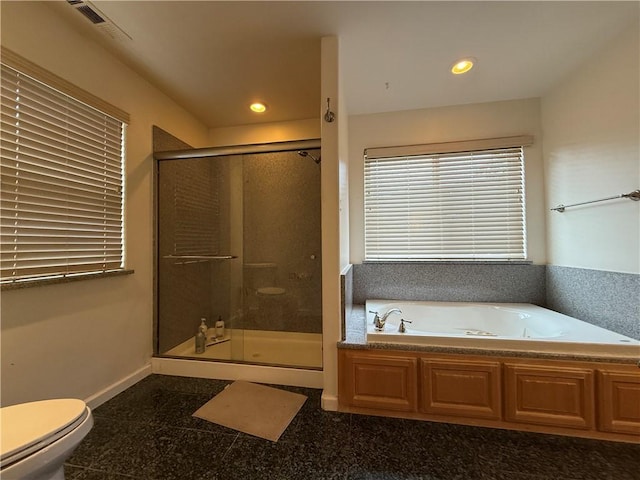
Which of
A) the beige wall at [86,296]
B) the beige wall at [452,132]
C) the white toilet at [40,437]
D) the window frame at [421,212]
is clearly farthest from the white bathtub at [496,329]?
the beige wall at [86,296]

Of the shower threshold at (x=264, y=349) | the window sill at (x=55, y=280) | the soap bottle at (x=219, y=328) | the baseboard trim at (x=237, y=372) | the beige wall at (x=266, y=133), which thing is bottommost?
the baseboard trim at (x=237, y=372)

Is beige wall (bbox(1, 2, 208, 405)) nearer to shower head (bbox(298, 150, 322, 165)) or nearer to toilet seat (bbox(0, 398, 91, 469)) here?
toilet seat (bbox(0, 398, 91, 469))

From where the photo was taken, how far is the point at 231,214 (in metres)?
2.69

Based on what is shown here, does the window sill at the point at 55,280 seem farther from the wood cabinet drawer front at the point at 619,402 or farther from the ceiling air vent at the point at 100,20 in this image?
the wood cabinet drawer front at the point at 619,402

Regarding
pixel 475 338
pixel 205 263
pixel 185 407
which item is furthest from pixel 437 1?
pixel 185 407

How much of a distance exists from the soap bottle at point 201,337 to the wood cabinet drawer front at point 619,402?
2.83m

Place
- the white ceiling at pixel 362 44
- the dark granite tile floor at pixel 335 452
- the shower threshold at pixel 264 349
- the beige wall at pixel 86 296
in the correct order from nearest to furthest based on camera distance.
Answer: the dark granite tile floor at pixel 335 452
the beige wall at pixel 86 296
the white ceiling at pixel 362 44
the shower threshold at pixel 264 349

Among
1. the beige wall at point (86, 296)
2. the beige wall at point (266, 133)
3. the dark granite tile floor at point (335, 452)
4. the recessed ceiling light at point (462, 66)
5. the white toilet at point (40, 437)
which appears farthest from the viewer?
the beige wall at point (266, 133)

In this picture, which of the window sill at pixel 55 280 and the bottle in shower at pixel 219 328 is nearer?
the window sill at pixel 55 280

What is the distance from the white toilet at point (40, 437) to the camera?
2.85 feet

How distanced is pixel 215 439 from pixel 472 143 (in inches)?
120

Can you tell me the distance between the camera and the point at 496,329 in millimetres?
2248

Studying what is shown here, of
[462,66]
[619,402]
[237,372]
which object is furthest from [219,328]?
[462,66]

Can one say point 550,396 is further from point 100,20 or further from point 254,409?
point 100,20
